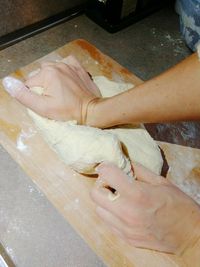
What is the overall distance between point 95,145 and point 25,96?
25cm

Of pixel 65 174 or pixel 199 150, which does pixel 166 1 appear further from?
pixel 65 174

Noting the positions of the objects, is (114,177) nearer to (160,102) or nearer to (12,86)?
(160,102)

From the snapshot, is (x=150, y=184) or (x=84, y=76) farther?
(x=84, y=76)

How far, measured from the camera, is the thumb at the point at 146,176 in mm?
848

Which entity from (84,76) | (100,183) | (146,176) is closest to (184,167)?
(146,176)

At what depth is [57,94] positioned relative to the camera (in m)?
0.92

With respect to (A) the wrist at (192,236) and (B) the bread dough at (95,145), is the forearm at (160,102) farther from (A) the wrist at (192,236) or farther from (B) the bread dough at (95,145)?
(A) the wrist at (192,236)

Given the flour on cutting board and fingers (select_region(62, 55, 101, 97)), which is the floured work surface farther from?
fingers (select_region(62, 55, 101, 97))

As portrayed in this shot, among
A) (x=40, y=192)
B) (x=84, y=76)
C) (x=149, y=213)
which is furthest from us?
(x=84, y=76)

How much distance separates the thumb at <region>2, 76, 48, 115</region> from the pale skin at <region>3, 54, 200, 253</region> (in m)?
0.02

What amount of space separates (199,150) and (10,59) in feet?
2.37

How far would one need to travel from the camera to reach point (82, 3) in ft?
4.56

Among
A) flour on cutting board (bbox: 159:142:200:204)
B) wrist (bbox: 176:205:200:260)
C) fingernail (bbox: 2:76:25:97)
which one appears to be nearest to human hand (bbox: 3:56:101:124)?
fingernail (bbox: 2:76:25:97)

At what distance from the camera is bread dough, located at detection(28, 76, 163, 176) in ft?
2.81
